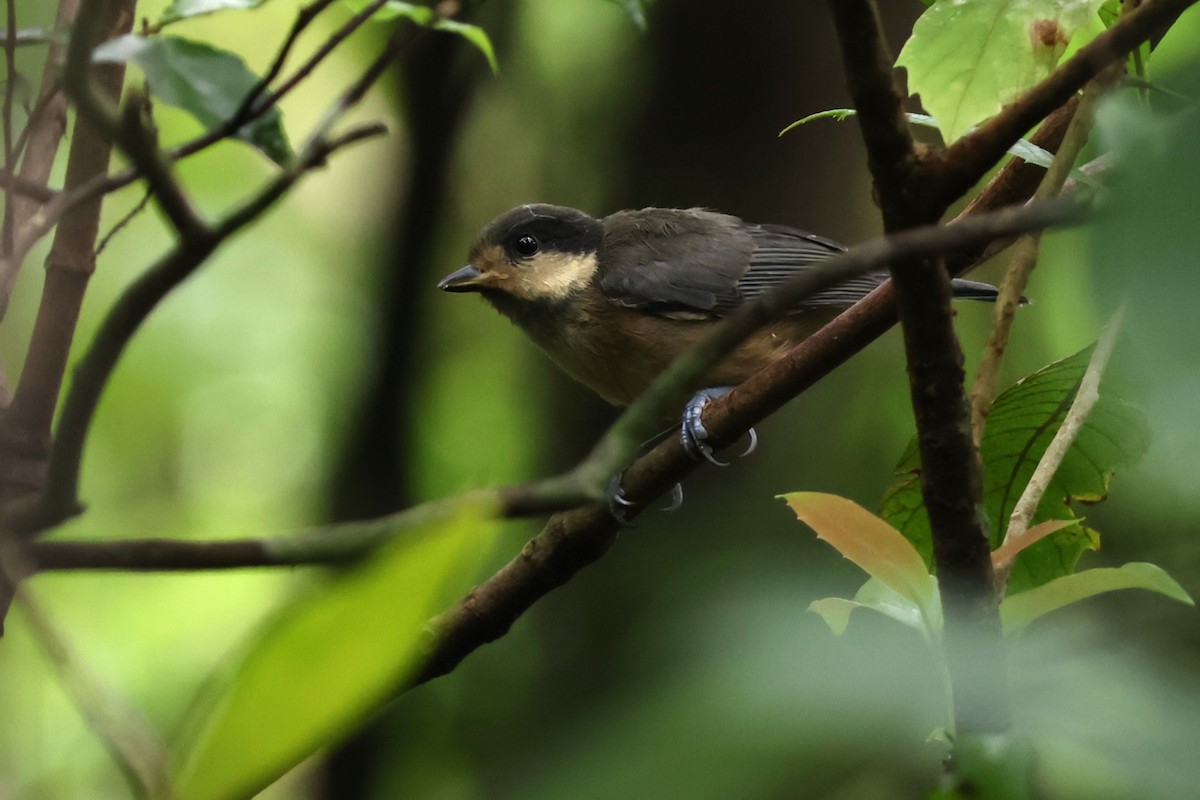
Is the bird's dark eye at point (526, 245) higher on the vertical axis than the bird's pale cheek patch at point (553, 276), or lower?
higher

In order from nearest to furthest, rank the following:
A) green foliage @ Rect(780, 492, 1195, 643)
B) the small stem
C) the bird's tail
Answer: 1. green foliage @ Rect(780, 492, 1195, 643)
2. the small stem
3. the bird's tail

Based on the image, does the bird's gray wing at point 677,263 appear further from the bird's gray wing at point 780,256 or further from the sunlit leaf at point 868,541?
the sunlit leaf at point 868,541

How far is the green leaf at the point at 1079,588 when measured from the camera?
2.94 feet

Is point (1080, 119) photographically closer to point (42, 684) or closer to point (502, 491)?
point (502, 491)

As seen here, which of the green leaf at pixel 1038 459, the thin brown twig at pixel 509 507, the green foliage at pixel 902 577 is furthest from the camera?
the green leaf at pixel 1038 459

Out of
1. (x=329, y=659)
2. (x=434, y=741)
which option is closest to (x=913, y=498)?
Answer: (x=329, y=659)

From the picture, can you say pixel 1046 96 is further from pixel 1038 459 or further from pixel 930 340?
pixel 1038 459

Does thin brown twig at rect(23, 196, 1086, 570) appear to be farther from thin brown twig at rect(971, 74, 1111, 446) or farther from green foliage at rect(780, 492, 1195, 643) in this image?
thin brown twig at rect(971, 74, 1111, 446)

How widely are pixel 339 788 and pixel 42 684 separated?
107 cm

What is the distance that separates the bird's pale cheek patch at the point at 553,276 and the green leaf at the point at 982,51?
6.28 feet

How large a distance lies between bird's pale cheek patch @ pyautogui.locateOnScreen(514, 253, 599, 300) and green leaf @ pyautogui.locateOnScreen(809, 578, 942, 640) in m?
2.26

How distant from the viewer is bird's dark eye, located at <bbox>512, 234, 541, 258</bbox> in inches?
128

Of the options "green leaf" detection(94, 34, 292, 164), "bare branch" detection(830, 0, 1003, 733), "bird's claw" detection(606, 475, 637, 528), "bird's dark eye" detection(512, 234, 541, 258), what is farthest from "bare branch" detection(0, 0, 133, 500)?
"bird's dark eye" detection(512, 234, 541, 258)

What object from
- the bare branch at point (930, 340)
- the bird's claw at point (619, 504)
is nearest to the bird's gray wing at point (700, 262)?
the bird's claw at point (619, 504)
